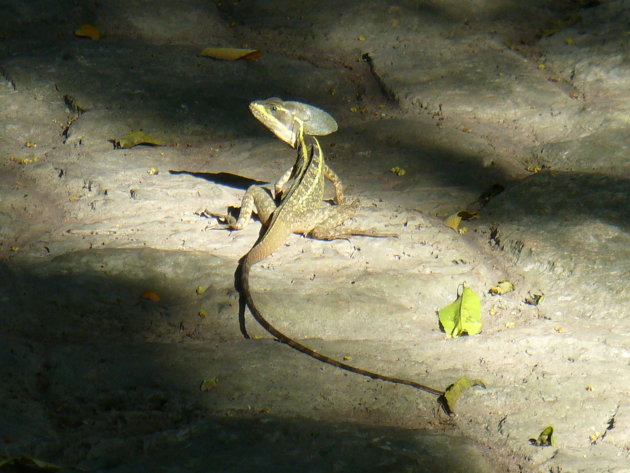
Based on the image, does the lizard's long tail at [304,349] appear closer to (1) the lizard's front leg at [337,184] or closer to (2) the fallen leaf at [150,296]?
(2) the fallen leaf at [150,296]

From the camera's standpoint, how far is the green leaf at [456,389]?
3.05m

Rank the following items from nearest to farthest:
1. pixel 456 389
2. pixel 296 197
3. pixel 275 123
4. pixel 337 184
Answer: pixel 456 389 < pixel 296 197 < pixel 337 184 < pixel 275 123

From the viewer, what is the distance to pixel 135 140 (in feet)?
17.3

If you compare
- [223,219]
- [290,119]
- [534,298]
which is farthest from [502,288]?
[290,119]

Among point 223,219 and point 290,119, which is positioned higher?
point 290,119

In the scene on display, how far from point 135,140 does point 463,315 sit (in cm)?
270

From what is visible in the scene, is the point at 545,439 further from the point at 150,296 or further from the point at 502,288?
the point at 150,296

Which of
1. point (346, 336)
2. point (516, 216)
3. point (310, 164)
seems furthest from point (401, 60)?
point (346, 336)

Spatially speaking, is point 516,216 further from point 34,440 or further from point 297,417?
point 34,440

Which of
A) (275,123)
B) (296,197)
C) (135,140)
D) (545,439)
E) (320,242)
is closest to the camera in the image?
(545,439)

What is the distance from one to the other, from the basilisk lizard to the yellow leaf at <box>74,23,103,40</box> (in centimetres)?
215

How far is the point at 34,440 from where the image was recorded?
2666 mm

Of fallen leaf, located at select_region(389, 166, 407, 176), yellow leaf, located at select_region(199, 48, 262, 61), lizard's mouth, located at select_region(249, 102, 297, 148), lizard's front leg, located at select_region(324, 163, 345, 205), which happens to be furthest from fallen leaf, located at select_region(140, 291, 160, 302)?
yellow leaf, located at select_region(199, 48, 262, 61)

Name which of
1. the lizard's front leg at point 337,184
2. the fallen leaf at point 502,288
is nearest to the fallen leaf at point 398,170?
the lizard's front leg at point 337,184
